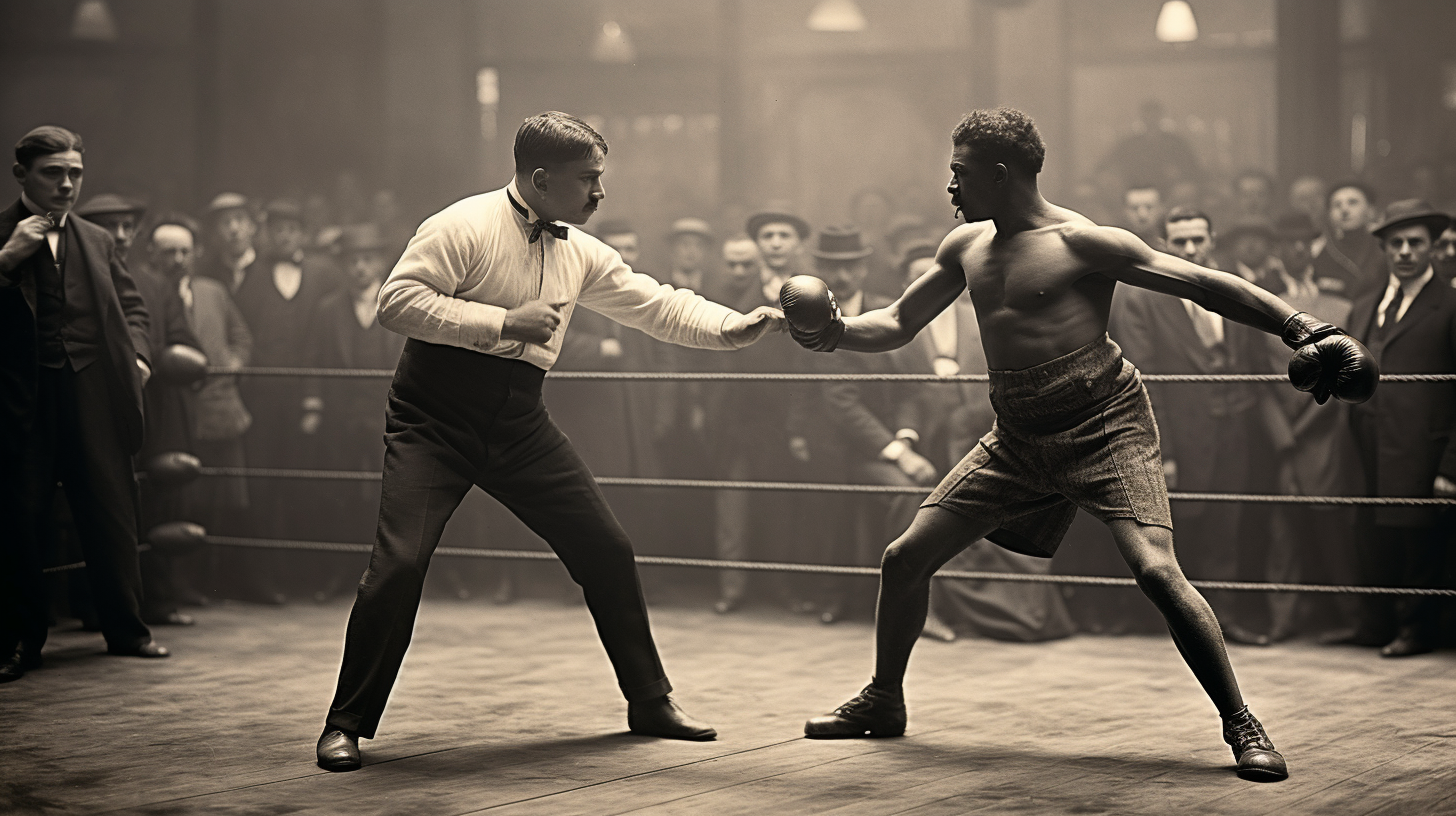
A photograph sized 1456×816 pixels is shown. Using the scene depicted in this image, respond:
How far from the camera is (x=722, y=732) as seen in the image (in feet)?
10.5

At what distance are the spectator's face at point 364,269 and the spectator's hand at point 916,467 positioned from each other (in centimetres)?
238

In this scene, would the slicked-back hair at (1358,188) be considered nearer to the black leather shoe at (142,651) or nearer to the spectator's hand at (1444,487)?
the spectator's hand at (1444,487)

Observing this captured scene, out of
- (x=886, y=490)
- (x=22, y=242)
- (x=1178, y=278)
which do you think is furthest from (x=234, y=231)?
(x=1178, y=278)

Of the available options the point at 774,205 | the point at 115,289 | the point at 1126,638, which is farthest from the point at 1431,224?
the point at 115,289

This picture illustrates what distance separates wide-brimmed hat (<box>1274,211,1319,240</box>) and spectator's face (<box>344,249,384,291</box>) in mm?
3557

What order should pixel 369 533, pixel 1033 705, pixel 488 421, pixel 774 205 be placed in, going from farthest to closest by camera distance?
pixel 774 205, pixel 369 533, pixel 1033 705, pixel 488 421

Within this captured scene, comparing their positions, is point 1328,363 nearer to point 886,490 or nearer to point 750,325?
point 750,325

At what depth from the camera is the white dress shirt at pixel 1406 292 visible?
4.57m

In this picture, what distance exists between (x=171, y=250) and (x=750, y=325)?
10.8 feet

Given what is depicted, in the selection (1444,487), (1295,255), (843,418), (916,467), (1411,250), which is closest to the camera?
(1444,487)

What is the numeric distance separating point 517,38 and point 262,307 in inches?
93.5

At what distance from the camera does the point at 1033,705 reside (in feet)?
11.6

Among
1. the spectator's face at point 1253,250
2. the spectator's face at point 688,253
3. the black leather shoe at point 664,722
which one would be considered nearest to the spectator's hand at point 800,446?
the spectator's face at point 688,253

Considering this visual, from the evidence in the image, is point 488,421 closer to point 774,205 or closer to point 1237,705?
point 1237,705
